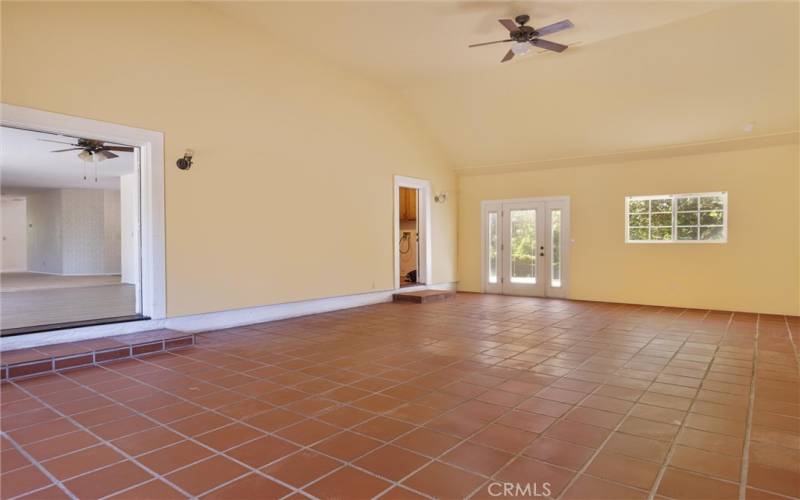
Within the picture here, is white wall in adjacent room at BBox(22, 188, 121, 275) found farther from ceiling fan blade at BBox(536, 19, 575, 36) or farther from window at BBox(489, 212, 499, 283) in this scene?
ceiling fan blade at BBox(536, 19, 575, 36)

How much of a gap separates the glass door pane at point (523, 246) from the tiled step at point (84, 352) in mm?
6497

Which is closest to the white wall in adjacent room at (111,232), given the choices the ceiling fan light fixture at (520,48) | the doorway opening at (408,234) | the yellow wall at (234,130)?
the doorway opening at (408,234)

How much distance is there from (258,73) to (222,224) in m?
2.11

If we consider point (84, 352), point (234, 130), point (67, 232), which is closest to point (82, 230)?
point (67, 232)

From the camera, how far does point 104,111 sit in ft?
15.3

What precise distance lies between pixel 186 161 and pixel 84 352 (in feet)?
7.71

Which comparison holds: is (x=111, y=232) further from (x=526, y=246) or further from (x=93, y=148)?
(x=526, y=246)

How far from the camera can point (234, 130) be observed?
5816 mm

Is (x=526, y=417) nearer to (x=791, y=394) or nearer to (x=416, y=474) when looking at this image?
(x=416, y=474)

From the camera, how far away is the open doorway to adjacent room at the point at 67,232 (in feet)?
18.1

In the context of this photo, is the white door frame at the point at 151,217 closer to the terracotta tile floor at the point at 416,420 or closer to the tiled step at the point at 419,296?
the terracotta tile floor at the point at 416,420

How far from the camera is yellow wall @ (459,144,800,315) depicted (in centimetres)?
662

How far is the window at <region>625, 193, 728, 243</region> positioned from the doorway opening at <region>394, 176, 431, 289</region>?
376cm

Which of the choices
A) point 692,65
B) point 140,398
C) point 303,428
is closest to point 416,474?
point 303,428
